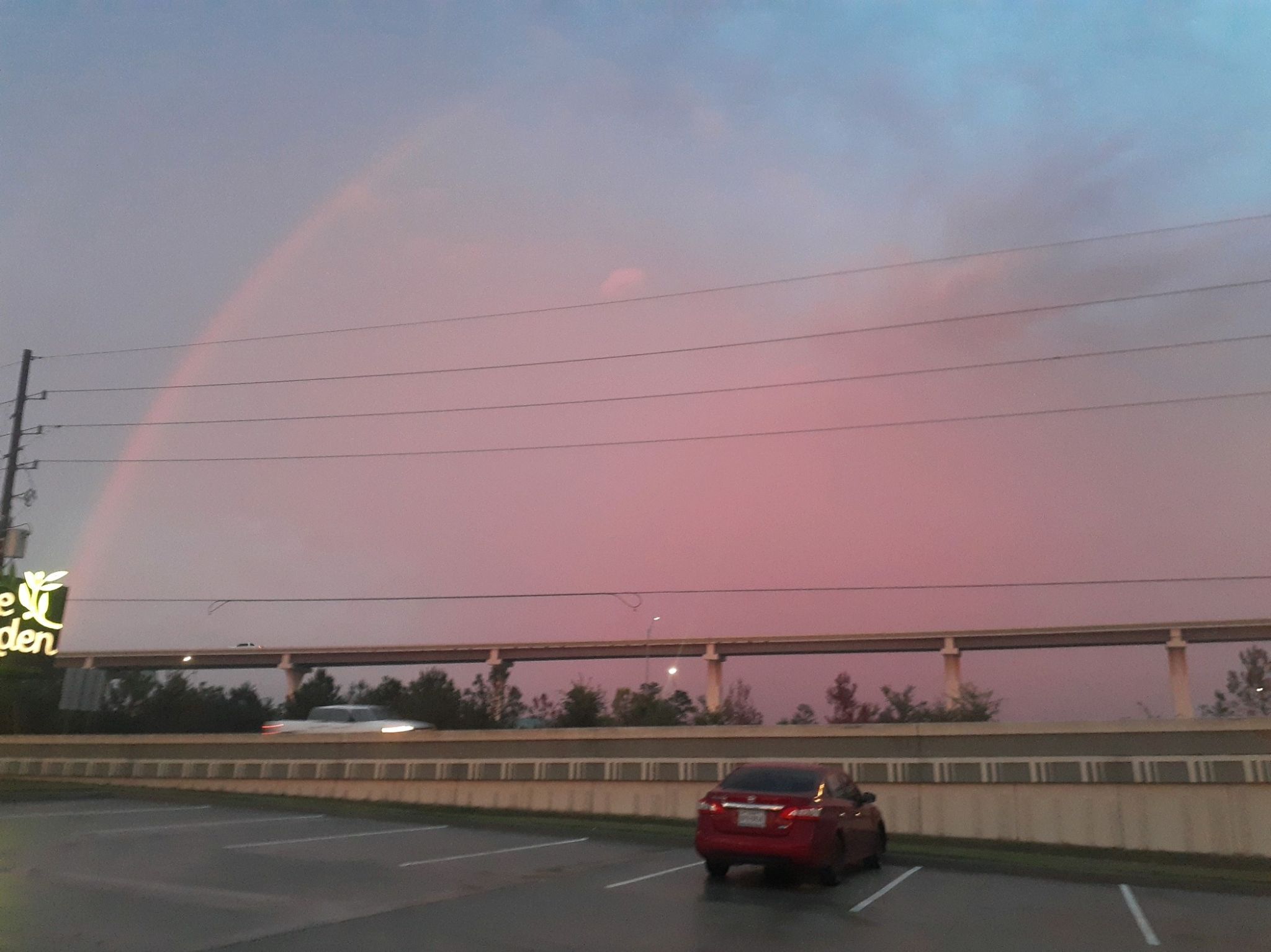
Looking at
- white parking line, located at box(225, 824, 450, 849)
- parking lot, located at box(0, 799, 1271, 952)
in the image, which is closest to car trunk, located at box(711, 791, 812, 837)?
parking lot, located at box(0, 799, 1271, 952)

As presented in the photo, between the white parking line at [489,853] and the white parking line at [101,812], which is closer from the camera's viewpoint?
the white parking line at [489,853]

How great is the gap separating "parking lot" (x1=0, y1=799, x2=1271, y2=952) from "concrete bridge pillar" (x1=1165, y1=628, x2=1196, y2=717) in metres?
46.7

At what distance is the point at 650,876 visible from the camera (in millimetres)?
14305

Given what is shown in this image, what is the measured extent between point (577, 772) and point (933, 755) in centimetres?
894

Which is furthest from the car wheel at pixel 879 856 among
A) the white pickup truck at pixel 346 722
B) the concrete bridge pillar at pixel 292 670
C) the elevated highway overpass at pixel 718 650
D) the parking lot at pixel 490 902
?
the concrete bridge pillar at pixel 292 670

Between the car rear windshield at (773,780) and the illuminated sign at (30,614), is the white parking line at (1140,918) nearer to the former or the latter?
the car rear windshield at (773,780)

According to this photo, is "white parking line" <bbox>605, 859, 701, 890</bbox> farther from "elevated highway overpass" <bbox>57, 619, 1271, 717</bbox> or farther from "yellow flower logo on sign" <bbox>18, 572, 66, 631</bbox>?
"elevated highway overpass" <bbox>57, 619, 1271, 717</bbox>

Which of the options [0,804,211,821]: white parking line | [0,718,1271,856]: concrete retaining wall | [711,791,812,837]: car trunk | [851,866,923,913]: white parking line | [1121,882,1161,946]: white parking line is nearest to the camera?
[1121,882,1161,946]: white parking line

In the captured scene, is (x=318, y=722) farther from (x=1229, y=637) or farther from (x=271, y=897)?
(x=1229, y=637)

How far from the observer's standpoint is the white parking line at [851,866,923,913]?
12156 mm

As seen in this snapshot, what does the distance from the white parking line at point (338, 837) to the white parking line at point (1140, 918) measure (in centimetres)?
1152

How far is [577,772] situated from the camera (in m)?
27.0

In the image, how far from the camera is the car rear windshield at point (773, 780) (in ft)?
45.9

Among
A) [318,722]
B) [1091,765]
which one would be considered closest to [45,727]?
[318,722]
